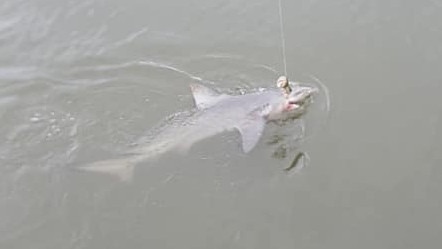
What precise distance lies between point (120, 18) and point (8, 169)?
2.11 metres

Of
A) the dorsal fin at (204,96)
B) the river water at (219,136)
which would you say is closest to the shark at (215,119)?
the dorsal fin at (204,96)

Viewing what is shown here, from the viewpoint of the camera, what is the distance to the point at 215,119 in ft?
18.1

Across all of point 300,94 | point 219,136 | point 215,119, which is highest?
point 300,94

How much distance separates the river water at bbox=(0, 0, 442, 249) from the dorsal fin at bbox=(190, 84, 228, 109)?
178 millimetres

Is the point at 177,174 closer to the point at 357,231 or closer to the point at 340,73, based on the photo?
the point at 357,231

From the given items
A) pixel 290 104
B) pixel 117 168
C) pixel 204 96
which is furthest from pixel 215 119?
pixel 117 168

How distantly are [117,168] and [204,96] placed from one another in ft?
3.50

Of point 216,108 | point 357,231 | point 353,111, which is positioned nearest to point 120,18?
point 216,108

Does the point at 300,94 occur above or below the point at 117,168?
above

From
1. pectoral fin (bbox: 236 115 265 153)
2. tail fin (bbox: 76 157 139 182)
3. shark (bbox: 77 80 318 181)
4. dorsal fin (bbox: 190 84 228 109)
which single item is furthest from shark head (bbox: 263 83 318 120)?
tail fin (bbox: 76 157 139 182)

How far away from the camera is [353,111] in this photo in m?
5.65

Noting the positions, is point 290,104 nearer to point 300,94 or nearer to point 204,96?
point 300,94

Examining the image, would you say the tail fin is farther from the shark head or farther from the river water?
the shark head

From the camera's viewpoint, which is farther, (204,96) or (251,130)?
(204,96)
